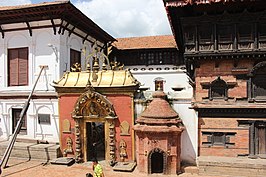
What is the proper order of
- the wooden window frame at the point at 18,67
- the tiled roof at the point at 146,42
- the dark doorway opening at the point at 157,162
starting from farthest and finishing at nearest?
1. the tiled roof at the point at 146,42
2. the wooden window frame at the point at 18,67
3. the dark doorway opening at the point at 157,162

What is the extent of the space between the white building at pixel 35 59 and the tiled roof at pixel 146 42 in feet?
28.9

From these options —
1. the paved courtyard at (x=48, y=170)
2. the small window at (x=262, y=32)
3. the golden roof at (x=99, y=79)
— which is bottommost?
the paved courtyard at (x=48, y=170)

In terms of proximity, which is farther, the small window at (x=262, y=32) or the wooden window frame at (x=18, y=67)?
the wooden window frame at (x=18, y=67)

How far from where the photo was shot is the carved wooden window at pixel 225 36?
1343cm

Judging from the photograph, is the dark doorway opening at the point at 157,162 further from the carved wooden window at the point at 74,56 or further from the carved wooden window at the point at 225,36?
the carved wooden window at the point at 74,56

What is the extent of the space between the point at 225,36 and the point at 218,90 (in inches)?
106

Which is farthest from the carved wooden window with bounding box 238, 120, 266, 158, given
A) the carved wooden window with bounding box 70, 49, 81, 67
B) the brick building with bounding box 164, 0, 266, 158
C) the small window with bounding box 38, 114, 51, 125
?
the carved wooden window with bounding box 70, 49, 81, 67

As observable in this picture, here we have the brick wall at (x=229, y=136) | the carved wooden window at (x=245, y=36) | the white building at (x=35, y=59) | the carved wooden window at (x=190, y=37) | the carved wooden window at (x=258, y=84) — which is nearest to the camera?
the carved wooden window at (x=245, y=36)

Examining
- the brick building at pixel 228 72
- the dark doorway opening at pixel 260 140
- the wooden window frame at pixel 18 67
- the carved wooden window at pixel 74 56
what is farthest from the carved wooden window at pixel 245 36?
the wooden window frame at pixel 18 67

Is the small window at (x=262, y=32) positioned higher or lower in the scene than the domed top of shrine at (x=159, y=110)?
higher

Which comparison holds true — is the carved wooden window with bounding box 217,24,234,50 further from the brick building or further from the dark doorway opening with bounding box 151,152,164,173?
the dark doorway opening with bounding box 151,152,164,173

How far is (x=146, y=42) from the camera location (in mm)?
27891

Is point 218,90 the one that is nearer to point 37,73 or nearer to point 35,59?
point 37,73

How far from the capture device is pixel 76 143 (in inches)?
613
